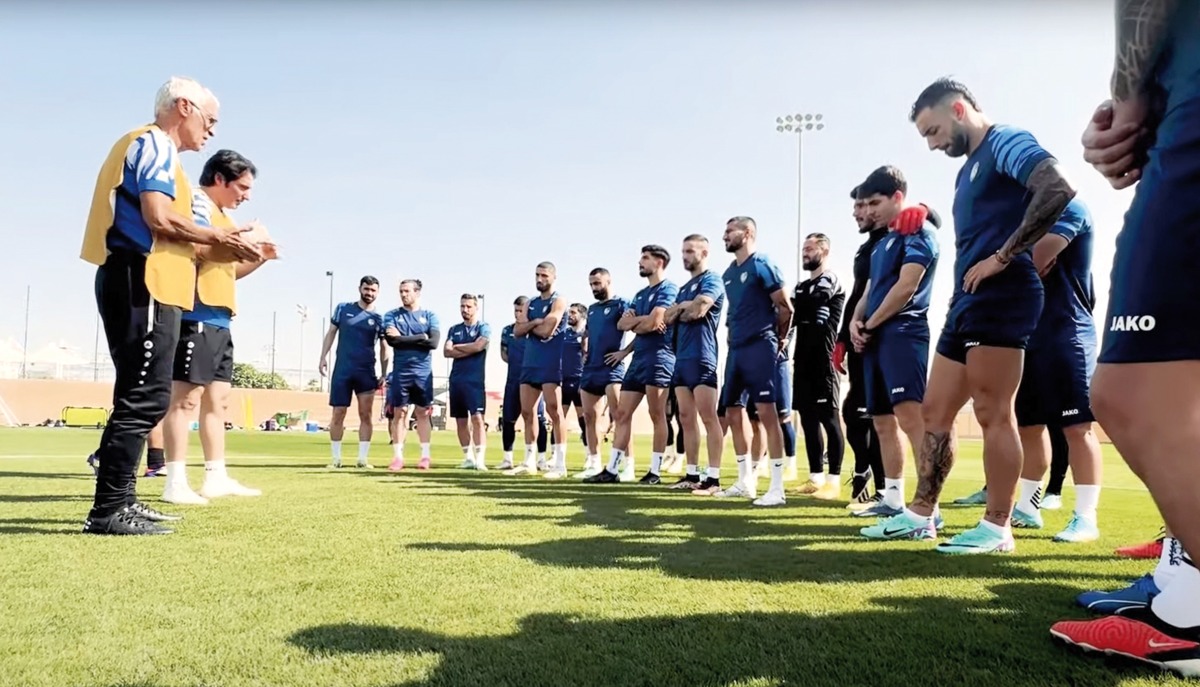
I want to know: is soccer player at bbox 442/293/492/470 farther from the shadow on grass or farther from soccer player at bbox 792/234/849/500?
the shadow on grass

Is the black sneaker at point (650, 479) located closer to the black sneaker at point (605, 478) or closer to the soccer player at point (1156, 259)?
the black sneaker at point (605, 478)

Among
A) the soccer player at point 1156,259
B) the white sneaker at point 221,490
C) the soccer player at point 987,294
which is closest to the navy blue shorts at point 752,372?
the soccer player at point 987,294

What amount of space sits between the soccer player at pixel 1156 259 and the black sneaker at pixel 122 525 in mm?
4150

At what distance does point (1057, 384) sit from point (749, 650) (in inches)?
155

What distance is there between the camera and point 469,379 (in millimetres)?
11453

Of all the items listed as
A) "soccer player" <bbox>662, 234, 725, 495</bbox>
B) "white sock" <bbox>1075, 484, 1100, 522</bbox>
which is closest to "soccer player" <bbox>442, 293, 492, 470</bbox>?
"soccer player" <bbox>662, 234, 725, 495</bbox>

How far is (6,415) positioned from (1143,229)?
49397 millimetres

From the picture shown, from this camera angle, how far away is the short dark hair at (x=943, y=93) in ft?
12.9

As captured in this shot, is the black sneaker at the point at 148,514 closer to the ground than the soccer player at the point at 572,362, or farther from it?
closer to the ground

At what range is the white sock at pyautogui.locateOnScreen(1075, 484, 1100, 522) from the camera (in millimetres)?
4543

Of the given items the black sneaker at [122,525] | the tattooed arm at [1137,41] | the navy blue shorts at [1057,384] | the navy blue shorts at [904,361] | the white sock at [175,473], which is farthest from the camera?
the white sock at [175,473]

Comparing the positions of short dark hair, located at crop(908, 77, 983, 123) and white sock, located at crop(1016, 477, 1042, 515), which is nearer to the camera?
short dark hair, located at crop(908, 77, 983, 123)

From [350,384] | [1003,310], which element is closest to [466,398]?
[350,384]

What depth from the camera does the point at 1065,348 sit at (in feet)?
16.5
